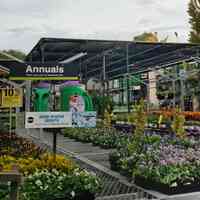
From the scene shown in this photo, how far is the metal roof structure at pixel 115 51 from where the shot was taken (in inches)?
717

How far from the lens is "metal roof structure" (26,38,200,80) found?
18203 millimetres

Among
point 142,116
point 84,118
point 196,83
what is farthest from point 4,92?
point 196,83

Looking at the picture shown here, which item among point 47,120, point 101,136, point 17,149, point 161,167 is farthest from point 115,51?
point 47,120

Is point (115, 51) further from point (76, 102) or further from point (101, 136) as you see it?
point (101, 136)

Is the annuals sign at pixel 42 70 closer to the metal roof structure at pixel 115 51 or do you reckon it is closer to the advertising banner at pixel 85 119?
the advertising banner at pixel 85 119

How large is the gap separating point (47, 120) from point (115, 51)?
613 inches

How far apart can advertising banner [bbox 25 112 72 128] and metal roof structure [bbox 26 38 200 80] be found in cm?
1059

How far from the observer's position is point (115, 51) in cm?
2156

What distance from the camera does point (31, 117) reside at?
626 centimetres

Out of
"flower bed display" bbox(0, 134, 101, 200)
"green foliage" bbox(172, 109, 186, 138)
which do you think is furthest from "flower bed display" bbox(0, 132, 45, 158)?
"green foliage" bbox(172, 109, 186, 138)

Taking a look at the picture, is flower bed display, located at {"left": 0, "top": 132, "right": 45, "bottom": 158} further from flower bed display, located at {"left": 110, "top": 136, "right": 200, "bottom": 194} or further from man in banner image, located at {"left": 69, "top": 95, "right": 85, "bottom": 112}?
man in banner image, located at {"left": 69, "top": 95, "right": 85, "bottom": 112}

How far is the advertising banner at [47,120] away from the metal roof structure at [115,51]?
10.6 m

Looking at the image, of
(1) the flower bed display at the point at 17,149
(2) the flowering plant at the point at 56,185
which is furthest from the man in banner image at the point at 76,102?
(2) the flowering plant at the point at 56,185

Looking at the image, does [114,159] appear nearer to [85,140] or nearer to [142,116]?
[142,116]
